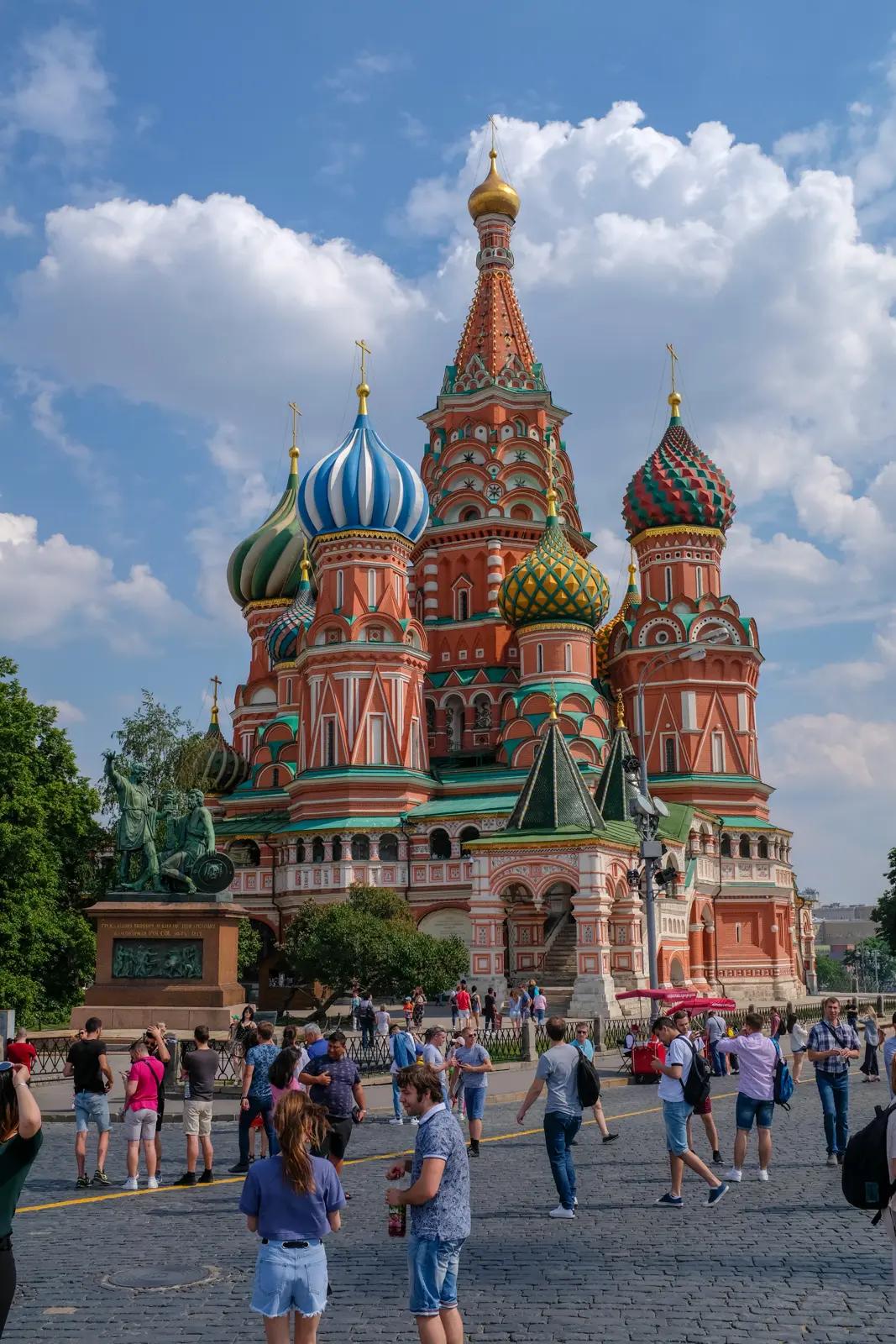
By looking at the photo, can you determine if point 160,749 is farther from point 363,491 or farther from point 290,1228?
point 290,1228

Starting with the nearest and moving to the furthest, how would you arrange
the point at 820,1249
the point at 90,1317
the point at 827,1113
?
the point at 90,1317 < the point at 820,1249 < the point at 827,1113

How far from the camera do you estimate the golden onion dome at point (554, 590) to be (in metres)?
52.2

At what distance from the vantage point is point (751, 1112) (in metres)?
12.1

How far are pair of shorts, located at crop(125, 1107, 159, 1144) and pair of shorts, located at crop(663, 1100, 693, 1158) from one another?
4.57 metres

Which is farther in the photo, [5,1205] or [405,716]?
[405,716]

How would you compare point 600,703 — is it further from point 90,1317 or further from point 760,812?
point 90,1317

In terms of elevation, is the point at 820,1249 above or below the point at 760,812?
below

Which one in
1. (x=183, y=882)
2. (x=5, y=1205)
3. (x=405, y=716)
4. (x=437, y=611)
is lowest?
(x=5, y=1205)

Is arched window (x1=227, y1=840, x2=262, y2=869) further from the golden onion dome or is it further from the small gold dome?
the small gold dome

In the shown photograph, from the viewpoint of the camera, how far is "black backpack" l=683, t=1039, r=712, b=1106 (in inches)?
441

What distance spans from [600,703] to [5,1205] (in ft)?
155

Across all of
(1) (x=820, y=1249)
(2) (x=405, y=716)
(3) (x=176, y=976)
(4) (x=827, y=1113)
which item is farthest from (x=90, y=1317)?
(2) (x=405, y=716)

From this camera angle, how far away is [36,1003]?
3281 cm

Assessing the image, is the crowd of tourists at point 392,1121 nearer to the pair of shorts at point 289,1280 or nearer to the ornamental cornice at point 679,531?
the pair of shorts at point 289,1280
